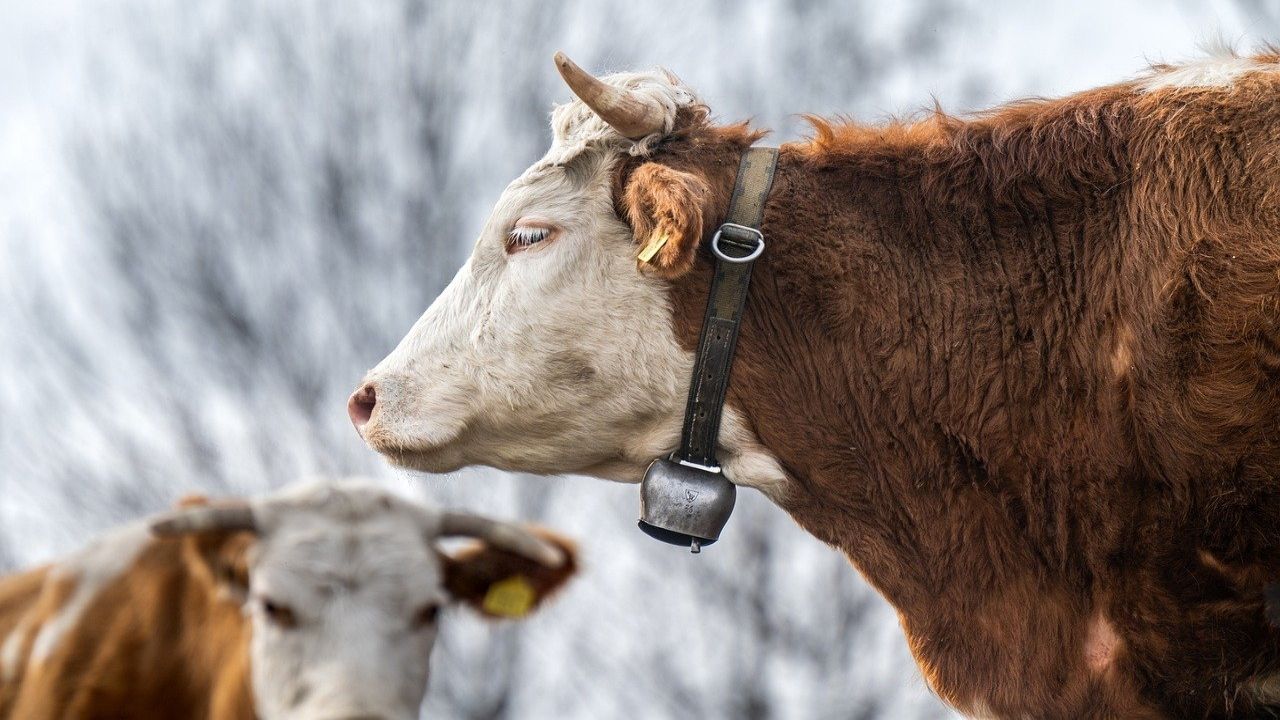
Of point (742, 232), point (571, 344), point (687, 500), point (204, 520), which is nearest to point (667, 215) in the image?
point (742, 232)

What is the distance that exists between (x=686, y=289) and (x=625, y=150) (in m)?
0.60

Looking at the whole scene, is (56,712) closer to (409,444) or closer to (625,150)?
(409,444)

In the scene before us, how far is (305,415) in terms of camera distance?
573 inches

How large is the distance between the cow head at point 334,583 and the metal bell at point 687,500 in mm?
461

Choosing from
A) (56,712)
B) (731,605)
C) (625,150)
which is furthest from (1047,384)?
(731,605)

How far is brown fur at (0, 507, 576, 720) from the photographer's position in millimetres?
3930

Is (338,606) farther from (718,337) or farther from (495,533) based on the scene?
(718,337)

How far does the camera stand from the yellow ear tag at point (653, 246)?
4.38 meters

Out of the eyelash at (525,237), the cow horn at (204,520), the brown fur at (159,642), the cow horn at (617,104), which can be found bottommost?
the brown fur at (159,642)

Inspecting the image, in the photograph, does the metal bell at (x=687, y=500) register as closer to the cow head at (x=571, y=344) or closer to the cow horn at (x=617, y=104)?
the cow head at (x=571, y=344)

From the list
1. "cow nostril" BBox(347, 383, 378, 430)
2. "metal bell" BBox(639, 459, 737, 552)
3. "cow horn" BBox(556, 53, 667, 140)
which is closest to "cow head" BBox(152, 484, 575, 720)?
"metal bell" BBox(639, 459, 737, 552)

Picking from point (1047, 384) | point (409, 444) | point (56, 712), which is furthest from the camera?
point (409, 444)

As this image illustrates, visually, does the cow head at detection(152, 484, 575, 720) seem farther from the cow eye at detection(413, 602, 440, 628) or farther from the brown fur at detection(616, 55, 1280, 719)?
the brown fur at detection(616, 55, 1280, 719)

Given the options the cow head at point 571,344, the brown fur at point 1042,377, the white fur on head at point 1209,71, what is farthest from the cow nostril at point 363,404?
the white fur on head at point 1209,71
